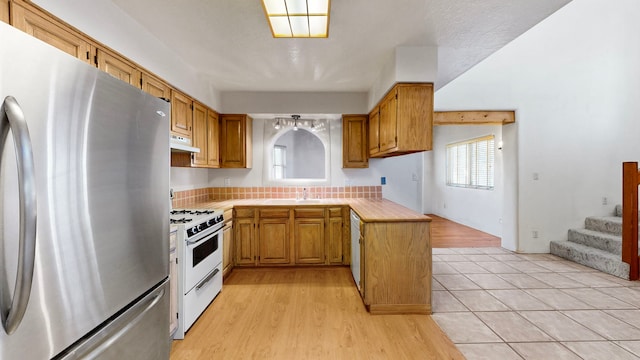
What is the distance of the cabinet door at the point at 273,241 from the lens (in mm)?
3666

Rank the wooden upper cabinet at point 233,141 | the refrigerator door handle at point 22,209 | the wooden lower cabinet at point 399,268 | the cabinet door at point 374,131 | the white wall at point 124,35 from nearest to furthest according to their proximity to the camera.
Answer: the refrigerator door handle at point 22,209, the white wall at point 124,35, the wooden lower cabinet at point 399,268, the cabinet door at point 374,131, the wooden upper cabinet at point 233,141

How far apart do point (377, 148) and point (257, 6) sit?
2151mm

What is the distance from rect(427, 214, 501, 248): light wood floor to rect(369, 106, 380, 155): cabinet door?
201 cm

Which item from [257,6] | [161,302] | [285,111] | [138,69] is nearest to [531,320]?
[161,302]

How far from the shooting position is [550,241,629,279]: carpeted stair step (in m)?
3.34

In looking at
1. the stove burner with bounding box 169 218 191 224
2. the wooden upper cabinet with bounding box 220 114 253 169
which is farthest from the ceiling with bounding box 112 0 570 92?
the stove burner with bounding box 169 218 191 224

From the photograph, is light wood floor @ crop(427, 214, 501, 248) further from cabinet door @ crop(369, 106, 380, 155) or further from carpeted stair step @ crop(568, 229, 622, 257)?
cabinet door @ crop(369, 106, 380, 155)

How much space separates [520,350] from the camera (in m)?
2.01

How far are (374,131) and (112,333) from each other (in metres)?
3.34

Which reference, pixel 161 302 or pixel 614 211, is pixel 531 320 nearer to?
pixel 161 302

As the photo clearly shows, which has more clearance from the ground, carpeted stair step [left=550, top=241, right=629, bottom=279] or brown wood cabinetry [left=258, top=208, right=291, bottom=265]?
brown wood cabinetry [left=258, top=208, right=291, bottom=265]

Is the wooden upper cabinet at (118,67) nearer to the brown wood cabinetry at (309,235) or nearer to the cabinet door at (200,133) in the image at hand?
the cabinet door at (200,133)

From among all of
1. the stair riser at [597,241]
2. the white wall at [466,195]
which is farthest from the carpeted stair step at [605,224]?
the white wall at [466,195]

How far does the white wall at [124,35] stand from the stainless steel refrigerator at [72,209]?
3.32ft
